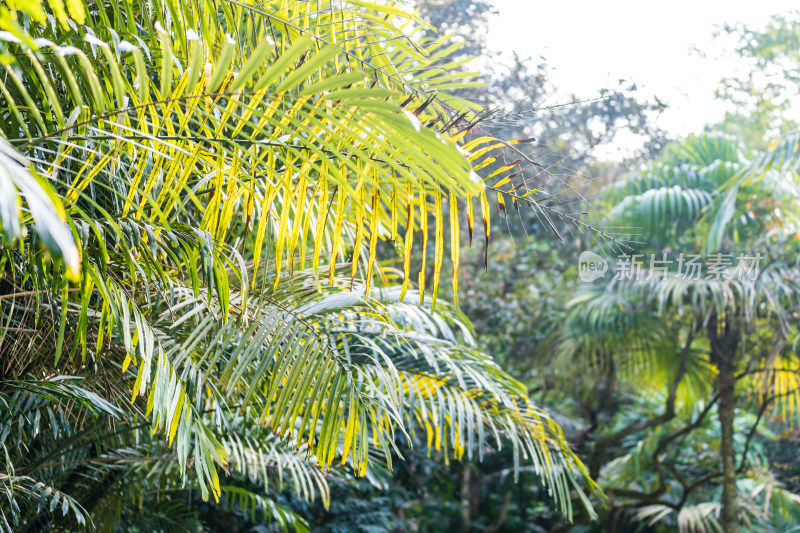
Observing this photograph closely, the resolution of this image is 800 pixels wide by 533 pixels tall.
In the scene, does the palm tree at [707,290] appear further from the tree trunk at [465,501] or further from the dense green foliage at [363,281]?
the tree trunk at [465,501]

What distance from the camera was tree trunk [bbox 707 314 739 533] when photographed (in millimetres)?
4910

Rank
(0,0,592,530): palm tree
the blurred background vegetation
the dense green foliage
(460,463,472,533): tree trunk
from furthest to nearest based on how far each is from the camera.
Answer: (460,463,472,533): tree trunk, the blurred background vegetation, the dense green foliage, (0,0,592,530): palm tree

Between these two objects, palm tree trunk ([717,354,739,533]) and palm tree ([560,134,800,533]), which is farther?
palm tree trunk ([717,354,739,533])

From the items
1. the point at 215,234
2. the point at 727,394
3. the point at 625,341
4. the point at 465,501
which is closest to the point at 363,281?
the point at 215,234

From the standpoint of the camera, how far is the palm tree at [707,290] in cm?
440

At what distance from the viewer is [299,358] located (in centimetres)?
173

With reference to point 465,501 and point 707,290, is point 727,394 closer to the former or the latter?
point 707,290

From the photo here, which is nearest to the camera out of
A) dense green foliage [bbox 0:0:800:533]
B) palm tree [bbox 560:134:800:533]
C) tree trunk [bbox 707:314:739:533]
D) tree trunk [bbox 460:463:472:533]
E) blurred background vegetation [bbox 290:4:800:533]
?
dense green foliage [bbox 0:0:800:533]

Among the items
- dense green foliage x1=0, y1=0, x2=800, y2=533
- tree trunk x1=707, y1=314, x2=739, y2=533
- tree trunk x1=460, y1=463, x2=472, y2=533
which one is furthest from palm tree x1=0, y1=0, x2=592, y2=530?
tree trunk x1=460, y1=463, x2=472, y2=533

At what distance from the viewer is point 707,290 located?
444 centimetres

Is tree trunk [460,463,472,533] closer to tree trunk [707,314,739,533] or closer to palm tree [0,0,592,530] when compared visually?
tree trunk [707,314,739,533]

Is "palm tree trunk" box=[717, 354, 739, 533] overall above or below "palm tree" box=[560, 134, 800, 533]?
below

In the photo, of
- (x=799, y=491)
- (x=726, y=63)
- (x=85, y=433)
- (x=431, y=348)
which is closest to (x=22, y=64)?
(x=85, y=433)

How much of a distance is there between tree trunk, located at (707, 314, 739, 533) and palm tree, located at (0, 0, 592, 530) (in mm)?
3014
